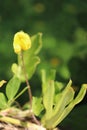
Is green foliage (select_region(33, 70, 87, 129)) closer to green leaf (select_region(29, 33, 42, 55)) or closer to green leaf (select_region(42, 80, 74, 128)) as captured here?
green leaf (select_region(42, 80, 74, 128))

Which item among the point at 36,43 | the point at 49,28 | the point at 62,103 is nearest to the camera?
the point at 62,103

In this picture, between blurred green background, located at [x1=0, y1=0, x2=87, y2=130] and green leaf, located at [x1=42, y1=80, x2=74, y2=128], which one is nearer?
green leaf, located at [x1=42, y1=80, x2=74, y2=128]

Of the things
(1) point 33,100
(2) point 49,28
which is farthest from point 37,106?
(2) point 49,28

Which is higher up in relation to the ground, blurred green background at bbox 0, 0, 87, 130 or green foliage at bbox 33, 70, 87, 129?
green foliage at bbox 33, 70, 87, 129

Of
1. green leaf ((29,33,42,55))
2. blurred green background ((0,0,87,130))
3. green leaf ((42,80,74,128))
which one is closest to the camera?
green leaf ((42,80,74,128))

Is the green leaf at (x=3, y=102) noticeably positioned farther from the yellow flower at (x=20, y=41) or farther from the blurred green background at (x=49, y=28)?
the blurred green background at (x=49, y=28)

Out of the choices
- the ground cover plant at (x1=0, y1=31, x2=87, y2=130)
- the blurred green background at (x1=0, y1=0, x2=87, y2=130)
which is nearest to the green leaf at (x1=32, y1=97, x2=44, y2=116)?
the ground cover plant at (x1=0, y1=31, x2=87, y2=130)

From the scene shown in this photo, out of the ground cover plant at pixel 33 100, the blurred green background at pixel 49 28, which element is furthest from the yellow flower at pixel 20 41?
the blurred green background at pixel 49 28

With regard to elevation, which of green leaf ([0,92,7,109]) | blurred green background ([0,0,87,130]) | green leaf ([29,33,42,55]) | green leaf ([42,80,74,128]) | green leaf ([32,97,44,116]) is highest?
green leaf ([29,33,42,55])

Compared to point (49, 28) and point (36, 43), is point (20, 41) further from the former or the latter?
point (49, 28)
